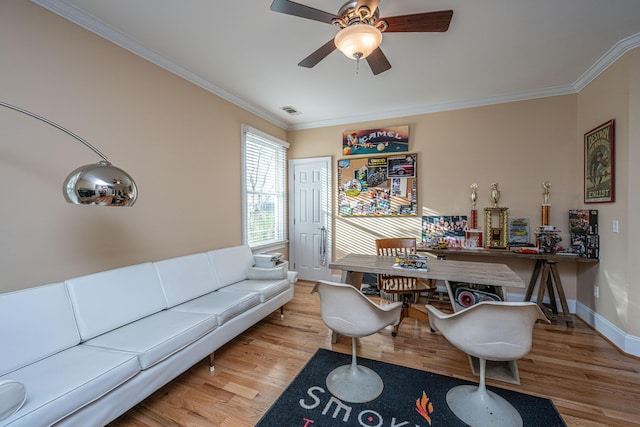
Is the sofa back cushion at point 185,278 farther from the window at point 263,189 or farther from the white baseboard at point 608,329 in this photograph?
the white baseboard at point 608,329

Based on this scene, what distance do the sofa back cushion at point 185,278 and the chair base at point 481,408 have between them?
2335 mm

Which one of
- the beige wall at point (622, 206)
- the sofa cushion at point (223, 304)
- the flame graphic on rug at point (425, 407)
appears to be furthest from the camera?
the beige wall at point (622, 206)

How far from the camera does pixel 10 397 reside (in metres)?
1.09

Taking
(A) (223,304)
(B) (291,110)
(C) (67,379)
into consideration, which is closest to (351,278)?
(A) (223,304)

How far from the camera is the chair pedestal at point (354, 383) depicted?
1854mm

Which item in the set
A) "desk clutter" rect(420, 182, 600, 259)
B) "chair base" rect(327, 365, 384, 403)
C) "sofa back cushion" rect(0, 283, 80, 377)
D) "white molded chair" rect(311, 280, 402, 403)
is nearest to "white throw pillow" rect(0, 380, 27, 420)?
"sofa back cushion" rect(0, 283, 80, 377)

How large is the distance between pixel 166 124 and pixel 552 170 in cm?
469

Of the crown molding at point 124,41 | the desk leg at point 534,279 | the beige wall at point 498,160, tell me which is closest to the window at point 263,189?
the crown molding at point 124,41

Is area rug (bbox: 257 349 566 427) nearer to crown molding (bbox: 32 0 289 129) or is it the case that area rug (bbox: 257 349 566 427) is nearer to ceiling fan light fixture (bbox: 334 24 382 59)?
ceiling fan light fixture (bbox: 334 24 382 59)

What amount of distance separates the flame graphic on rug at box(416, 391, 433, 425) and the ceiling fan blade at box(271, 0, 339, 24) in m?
2.68

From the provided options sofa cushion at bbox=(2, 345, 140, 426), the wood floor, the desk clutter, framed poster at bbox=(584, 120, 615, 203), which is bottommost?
the wood floor

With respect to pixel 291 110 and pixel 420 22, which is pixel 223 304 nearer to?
pixel 420 22

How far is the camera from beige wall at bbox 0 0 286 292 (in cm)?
172

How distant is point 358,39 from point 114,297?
256cm
